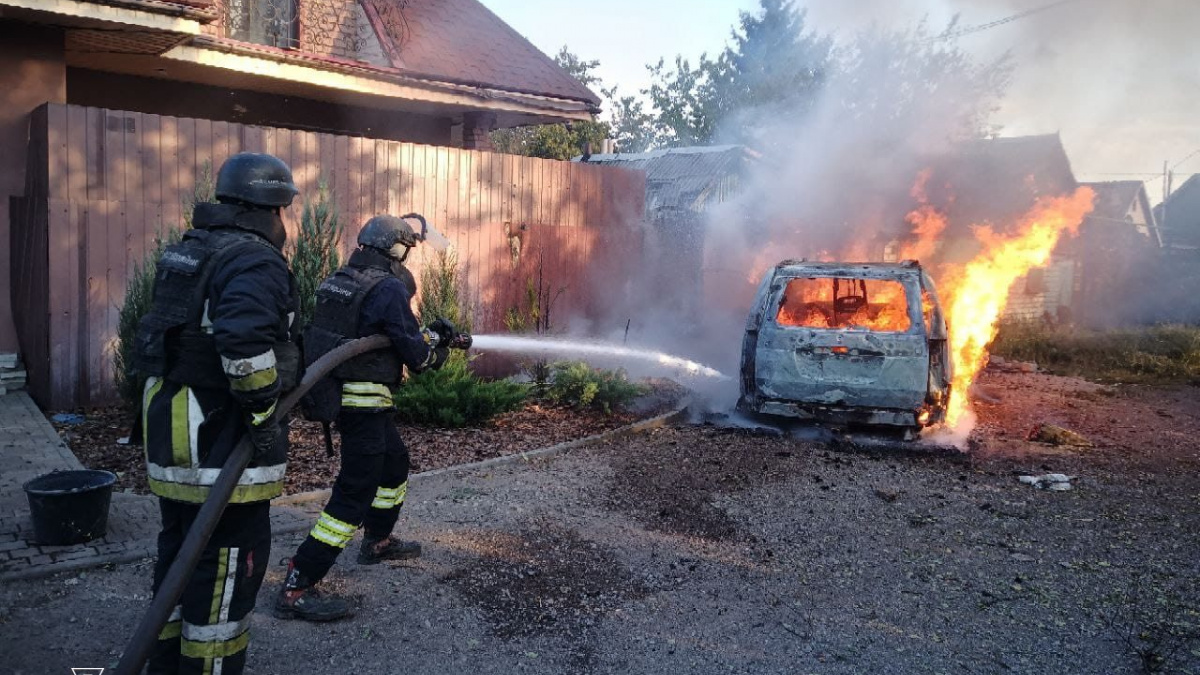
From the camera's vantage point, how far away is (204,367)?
116 inches

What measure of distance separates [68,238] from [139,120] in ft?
4.44

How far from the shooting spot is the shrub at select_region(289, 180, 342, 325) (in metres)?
7.98

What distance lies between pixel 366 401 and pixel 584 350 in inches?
268

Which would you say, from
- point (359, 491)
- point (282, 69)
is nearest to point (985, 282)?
point (282, 69)

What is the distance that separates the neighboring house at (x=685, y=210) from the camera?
14.0 meters

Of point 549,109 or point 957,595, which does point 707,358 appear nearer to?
point 549,109

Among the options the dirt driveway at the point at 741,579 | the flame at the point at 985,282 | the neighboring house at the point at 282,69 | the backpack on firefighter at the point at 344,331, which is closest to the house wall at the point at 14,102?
the neighboring house at the point at 282,69

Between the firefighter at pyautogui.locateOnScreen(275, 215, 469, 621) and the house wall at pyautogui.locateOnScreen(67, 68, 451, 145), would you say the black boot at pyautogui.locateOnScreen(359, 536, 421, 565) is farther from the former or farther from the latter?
the house wall at pyautogui.locateOnScreen(67, 68, 451, 145)

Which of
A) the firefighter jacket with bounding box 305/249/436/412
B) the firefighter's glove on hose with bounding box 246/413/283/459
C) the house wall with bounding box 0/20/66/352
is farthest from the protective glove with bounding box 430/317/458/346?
the house wall with bounding box 0/20/66/352

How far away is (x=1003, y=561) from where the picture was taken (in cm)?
487

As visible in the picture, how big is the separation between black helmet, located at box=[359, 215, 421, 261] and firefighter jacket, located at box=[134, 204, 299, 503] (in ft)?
4.76

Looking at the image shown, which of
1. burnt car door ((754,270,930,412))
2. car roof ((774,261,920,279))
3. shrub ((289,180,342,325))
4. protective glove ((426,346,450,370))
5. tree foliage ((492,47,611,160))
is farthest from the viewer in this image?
tree foliage ((492,47,611,160))

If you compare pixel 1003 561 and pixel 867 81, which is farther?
pixel 867 81

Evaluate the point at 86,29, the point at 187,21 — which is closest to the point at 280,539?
the point at 187,21
